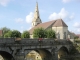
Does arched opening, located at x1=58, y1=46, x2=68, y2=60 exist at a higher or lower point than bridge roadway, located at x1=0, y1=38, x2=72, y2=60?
lower

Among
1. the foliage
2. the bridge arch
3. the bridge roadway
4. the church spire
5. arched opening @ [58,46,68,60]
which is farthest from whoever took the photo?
the church spire

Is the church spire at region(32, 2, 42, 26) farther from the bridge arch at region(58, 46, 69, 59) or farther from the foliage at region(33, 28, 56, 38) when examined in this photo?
the bridge arch at region(58, 46, 69, 59)

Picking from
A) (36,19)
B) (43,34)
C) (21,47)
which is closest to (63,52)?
(43,34)

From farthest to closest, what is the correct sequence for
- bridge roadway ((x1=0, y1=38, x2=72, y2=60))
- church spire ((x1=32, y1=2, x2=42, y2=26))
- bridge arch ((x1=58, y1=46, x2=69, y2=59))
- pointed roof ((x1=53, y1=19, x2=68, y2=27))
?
church spire ((x1=32, y1=2, x2=42, y2=26)), pointed roof ((x1=53, y1=19, x2=68, y2=27)), bridge arch ((x1=58, y1=46, x2=69, y2=59)), bridge roadway ((x1=0, y1=38, x2=72, y2=60))

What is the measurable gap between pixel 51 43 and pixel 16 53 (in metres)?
12.2

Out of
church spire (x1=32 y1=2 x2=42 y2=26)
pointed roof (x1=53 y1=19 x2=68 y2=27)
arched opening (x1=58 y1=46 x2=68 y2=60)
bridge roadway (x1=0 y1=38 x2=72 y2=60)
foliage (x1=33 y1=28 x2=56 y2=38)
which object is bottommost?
arched opening (x1=58 y1=46 x2=68 y2=60)

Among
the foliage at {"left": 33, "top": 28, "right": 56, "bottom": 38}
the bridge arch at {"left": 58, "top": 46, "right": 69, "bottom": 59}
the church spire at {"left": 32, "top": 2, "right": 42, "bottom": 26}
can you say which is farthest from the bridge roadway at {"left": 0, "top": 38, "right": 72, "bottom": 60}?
the church spire at {"left": 32, "top": 2, "right": 42, "bottom": 26}

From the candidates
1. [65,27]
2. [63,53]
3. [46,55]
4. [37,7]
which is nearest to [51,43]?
[46,55]

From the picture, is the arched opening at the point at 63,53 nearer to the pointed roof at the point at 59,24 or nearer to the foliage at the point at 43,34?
the foliage at the point at 43,34

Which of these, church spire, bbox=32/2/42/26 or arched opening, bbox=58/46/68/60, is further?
church spire, bbox=32/2/42/26

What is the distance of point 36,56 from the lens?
169 ft

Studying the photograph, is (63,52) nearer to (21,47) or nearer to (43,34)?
(43,34)

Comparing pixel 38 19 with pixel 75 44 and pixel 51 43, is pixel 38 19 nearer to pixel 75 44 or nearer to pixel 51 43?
pixel 75 44

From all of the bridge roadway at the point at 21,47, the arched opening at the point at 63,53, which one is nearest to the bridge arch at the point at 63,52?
the arched opening at the point at 63,53
